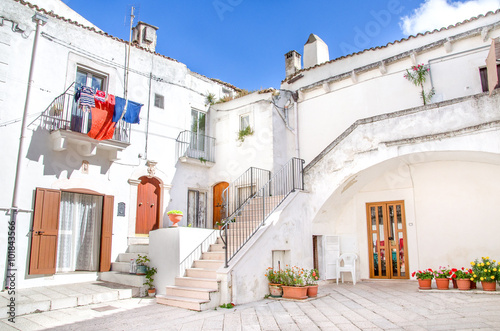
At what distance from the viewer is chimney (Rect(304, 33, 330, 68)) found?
14.6 metres

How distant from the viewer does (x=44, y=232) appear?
8938 mm

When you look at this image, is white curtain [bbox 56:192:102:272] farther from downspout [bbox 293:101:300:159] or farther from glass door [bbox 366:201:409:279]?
glass door [bbox 366:201:409:279]

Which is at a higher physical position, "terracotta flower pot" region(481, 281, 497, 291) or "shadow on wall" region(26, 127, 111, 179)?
"shadow on wall" region(26, 127, 111, 179)

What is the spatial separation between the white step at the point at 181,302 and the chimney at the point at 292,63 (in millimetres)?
9803

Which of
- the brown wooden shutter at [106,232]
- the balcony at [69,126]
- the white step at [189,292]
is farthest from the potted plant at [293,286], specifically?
the balcony at [69,126]

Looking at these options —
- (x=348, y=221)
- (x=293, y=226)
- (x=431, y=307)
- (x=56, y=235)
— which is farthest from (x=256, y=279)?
(x=56, y=235)

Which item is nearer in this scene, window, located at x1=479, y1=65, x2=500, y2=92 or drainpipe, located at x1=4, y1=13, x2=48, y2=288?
drainpipe, located at x1=4, y1=13, x2=48, y2=288

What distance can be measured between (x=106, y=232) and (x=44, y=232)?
1659 millimetres

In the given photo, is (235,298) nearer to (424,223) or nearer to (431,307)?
(431,307)

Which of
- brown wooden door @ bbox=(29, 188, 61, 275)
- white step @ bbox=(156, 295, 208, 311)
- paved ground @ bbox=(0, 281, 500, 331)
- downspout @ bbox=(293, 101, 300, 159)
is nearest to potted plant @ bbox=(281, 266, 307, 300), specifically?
paved ground @ bbox=(0, 281, 500, 331)

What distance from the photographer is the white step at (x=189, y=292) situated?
23.9 ft

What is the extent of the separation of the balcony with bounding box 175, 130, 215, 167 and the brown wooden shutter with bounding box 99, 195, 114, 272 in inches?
118

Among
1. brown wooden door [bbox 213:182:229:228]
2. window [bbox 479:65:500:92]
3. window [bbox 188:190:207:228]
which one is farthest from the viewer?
brown wooden door [bbox 213:182:229:228]

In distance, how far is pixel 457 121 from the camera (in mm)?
8305
